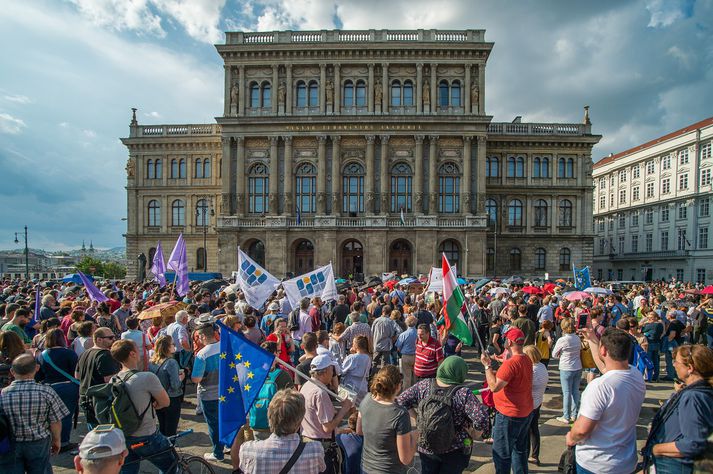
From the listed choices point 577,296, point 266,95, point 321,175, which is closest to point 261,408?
point 577,296

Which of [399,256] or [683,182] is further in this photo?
[683,182]

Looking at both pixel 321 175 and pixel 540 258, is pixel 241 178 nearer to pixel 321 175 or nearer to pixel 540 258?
pixel 321 175

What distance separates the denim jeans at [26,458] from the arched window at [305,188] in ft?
117

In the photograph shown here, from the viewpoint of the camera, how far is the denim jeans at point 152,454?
487 cm

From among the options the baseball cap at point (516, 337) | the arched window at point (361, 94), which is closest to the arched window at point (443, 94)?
the arched window at point (361, 94)

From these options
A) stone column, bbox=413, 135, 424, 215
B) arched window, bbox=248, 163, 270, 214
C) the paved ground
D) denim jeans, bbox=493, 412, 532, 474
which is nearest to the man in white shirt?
denim jeans, bbox=493, 412, 532, 474

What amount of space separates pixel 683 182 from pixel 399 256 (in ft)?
117

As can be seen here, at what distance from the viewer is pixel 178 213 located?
152 ft

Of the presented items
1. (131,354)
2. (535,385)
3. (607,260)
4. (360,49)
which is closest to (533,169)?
(360,49)

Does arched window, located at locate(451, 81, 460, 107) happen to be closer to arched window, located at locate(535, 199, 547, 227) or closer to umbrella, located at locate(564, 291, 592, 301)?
arched window, located at locate(535, 199, 547, 227)

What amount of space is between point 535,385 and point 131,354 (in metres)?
5.61

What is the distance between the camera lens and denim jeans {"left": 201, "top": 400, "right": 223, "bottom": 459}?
6930 mm

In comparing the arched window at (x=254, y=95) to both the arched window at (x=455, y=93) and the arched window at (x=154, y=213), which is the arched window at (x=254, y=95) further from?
Result: the arched window at (x=455, y=93)

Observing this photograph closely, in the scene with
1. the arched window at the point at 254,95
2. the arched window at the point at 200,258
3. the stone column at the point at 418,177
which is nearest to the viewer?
the stone column at the point at 418,177
